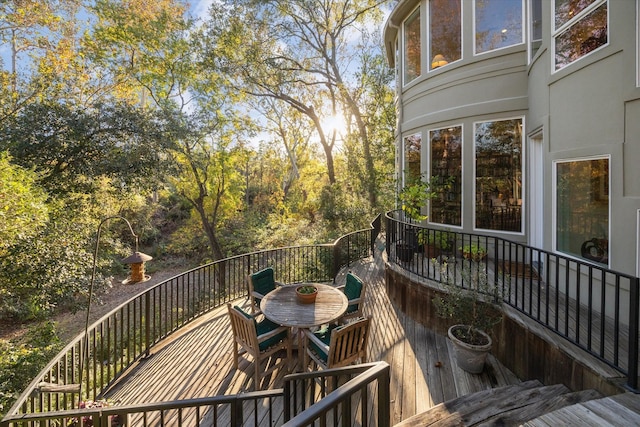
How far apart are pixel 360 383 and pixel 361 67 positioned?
52.5 feet

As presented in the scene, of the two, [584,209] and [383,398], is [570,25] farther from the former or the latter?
[383,398]

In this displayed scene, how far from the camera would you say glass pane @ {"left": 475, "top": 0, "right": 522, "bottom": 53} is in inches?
212

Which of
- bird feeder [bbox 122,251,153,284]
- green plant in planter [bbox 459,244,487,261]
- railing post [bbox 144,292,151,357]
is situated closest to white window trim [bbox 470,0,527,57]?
green plant in planter [bbox 459,244,487,261]

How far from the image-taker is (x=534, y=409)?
2.38 m

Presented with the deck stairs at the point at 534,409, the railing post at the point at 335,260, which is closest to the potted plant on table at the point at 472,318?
the deck stairs at the point at 534,409

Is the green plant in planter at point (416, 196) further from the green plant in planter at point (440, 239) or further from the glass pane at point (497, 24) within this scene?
the glass pane at point (497, 24)

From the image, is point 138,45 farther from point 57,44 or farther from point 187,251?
point 187,251

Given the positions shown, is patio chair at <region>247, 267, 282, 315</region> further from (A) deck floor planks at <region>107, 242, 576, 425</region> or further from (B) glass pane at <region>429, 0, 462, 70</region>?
(B) glass pane at <region>429, 0, 462, 70</region>

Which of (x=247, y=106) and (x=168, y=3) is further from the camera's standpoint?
(x=247, y=106)

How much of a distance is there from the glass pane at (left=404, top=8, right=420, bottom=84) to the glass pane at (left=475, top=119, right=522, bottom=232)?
8.33 feet

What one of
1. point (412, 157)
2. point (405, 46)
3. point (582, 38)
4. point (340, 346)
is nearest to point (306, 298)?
point (340, 346)

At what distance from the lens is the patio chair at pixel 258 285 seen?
479 cm

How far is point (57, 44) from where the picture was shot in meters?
10.2

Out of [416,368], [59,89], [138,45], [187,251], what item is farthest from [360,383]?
[187,251]
